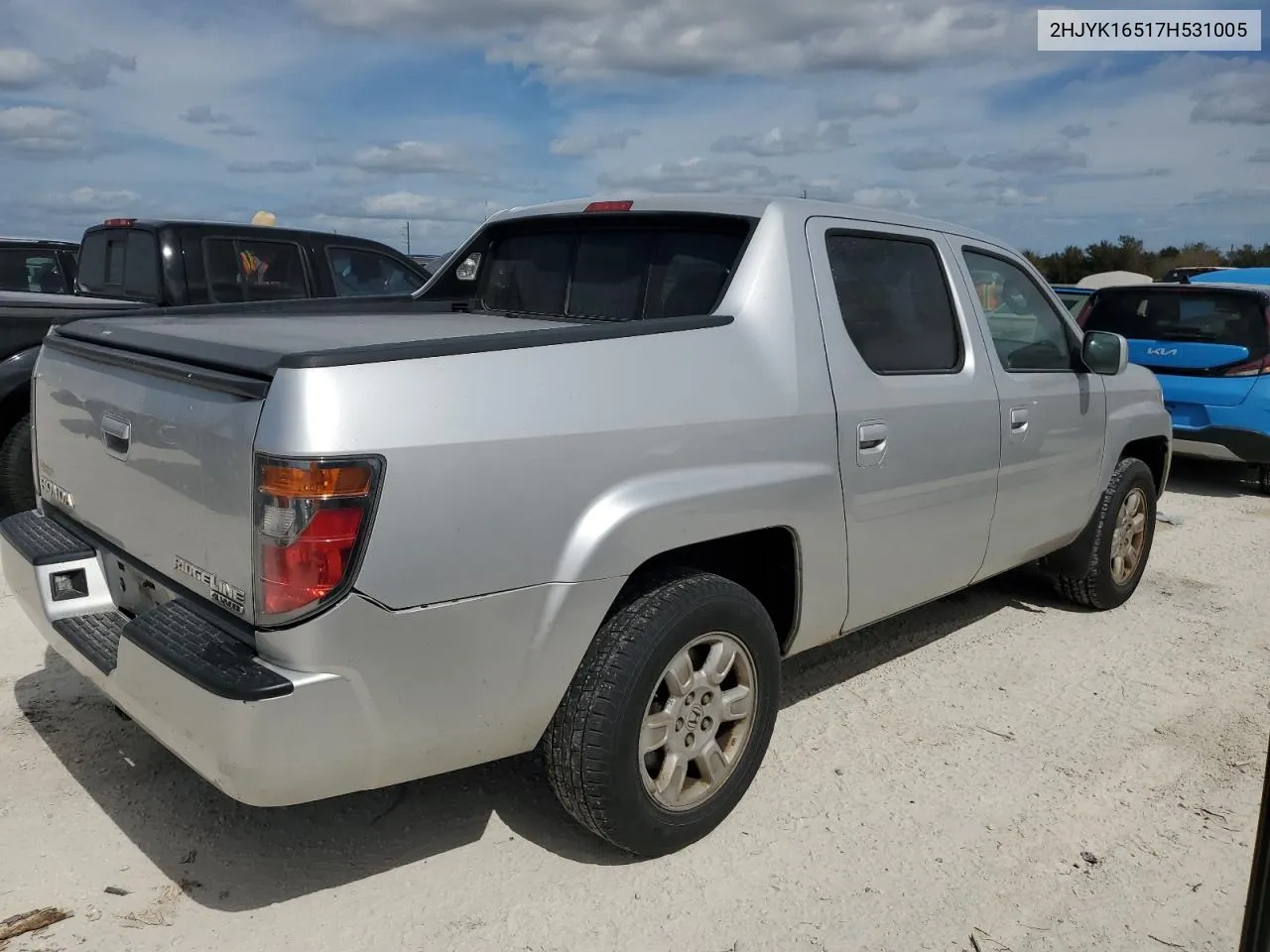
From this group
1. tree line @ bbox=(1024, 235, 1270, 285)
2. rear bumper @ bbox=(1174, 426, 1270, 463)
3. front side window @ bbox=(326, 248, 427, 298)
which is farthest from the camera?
tree line @ bbox=(1024, 235, 1270, 285)

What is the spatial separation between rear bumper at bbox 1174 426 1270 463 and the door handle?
16.4 feet

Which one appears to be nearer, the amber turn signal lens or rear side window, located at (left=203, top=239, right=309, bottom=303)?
the amber turn signal lens

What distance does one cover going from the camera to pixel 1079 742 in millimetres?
3842

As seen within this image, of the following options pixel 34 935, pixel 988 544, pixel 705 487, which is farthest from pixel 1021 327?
pixel 34 935

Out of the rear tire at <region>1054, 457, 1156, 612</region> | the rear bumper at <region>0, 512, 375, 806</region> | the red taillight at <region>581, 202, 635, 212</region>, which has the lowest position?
the rear tire at <region>1054, 457, 1156, 612</region>

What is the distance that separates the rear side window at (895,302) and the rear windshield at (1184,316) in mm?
5279

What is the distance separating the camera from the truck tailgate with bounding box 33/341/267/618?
92.6 inches

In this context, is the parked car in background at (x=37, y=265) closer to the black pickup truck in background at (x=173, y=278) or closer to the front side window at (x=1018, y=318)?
the black pickup truck in background at (x=173, y=278)

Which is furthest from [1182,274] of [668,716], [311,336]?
[311,336]

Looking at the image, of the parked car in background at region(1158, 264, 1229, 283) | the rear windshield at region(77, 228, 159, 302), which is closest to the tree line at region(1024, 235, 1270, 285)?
the parked car in background at region(1158, 264, 1229, 283)

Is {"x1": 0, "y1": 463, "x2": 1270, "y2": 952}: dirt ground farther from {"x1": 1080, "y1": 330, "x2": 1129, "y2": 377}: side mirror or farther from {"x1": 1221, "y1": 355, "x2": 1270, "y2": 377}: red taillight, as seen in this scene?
{"x1": 1221, "y1": 355, "x2": 1270, "y2": 377}: red taillight

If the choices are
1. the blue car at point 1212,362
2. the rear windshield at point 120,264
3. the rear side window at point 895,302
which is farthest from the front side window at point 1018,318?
the rear windshield at point 120,264

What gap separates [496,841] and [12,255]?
904cm

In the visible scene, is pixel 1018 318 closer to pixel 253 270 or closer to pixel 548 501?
pixel 548 501
